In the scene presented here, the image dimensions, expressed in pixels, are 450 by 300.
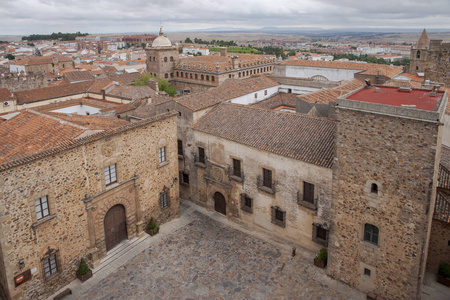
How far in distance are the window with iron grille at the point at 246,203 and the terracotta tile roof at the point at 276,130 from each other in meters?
4.02

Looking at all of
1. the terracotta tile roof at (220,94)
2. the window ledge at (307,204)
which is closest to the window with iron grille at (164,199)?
the terracotta tile roof at (220,94)

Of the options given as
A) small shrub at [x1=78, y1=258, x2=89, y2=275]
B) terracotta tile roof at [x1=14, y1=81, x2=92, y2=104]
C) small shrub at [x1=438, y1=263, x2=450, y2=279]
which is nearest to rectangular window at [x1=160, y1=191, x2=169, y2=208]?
small shrub at [x1=78, y1=258, x2=89, y2=275]

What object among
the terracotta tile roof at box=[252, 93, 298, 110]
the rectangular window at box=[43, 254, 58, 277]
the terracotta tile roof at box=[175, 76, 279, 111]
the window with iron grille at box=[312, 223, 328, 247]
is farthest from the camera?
the terracotta tile roof at box=[252, 93, 298, 110]

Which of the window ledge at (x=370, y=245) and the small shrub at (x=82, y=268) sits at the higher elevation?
the window ledge at (x=370, y=245)

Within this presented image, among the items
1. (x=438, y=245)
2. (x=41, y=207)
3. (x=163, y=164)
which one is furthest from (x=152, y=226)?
(x=438, y=245)

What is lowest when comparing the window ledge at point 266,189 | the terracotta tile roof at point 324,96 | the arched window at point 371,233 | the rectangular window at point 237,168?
the arched window at point 371,233

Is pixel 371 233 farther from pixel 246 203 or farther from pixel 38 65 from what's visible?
pixel 38 65

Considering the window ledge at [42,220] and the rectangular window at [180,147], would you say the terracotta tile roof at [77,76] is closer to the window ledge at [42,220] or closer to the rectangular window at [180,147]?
the rectangular window at [180,147]

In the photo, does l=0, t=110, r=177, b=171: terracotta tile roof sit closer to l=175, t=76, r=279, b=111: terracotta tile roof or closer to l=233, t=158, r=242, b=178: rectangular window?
l=175, t=76, r=279, b=111: terracotta tile roof

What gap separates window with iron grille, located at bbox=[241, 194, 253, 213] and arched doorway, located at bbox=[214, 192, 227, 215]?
1934 millimetres

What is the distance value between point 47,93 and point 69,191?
3046 centimetres

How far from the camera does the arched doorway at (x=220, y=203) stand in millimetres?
26434

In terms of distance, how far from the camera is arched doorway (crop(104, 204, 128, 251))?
71.2ft

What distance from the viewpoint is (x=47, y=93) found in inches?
1736
